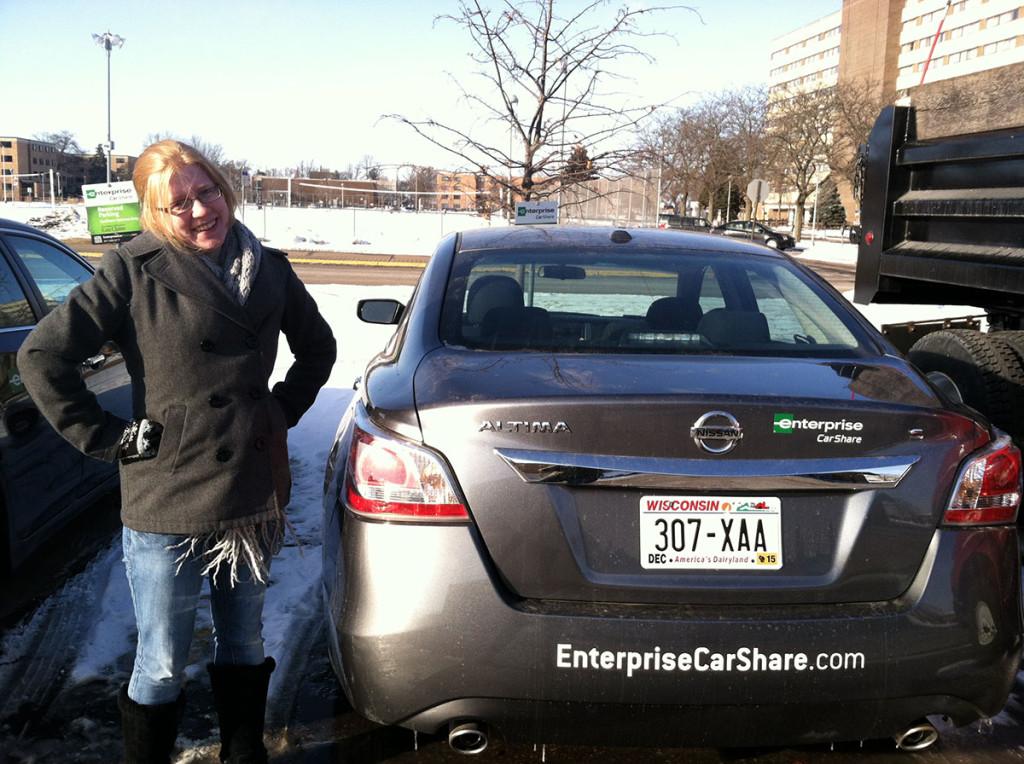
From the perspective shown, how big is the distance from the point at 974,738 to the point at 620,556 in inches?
62.4

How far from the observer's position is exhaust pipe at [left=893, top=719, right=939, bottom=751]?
232 cm

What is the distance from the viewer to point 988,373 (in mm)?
→ 4785

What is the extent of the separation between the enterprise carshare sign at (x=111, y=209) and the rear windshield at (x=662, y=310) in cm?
1454

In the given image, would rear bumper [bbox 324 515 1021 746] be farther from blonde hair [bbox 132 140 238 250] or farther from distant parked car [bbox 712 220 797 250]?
distant parked car [bbox 712 220 797 250]

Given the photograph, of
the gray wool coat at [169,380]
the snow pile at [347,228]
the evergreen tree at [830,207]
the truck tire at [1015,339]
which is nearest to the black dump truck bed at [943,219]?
the truck tire at [1015,339]

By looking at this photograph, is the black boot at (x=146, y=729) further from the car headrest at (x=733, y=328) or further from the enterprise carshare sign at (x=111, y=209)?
the enterprise carshare sign at (x=111, y=209)

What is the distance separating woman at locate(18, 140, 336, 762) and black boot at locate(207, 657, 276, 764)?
13cm

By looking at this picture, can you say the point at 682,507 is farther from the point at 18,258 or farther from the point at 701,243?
the point at 18,258

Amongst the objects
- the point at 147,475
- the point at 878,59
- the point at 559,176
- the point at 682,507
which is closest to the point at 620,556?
the point at 682,507

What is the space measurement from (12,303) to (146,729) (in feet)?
7.23

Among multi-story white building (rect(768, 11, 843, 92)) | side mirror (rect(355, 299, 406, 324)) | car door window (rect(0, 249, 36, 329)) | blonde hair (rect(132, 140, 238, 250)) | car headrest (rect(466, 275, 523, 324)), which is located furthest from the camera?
multi-story white building (rect(768, 11, 843, 92))

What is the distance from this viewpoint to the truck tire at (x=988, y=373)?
4.68 meters

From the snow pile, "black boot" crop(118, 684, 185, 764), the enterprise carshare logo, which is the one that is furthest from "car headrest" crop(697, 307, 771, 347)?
the snow pile

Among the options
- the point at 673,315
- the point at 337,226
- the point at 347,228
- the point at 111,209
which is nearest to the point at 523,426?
the point at 673,315
